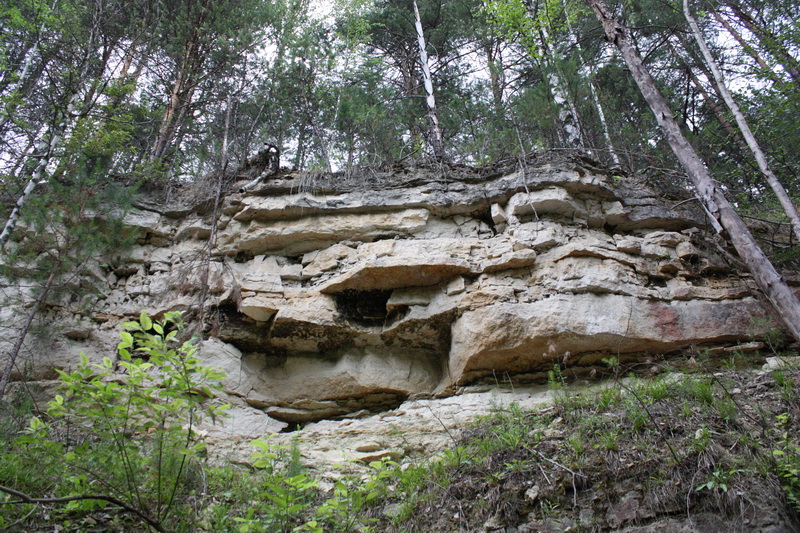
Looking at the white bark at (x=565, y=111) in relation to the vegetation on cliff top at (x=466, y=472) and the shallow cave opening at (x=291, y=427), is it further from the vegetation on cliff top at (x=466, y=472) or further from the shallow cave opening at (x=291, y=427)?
the shallow cave opening at (x=291, y=427)

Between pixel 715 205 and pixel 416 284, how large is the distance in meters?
4.15

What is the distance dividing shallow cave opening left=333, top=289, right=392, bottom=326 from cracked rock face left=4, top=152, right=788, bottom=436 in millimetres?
22

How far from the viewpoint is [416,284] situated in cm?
729

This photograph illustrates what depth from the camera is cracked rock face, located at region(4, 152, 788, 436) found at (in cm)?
646

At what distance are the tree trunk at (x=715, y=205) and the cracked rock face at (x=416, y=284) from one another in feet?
2.42

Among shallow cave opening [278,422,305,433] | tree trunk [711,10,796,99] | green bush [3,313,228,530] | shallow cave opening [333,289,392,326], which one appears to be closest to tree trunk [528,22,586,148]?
tree trunk [711,10,796,99]

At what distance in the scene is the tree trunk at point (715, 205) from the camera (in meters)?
5.58

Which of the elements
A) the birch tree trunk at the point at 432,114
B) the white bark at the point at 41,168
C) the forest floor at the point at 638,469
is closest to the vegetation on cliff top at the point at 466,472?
the forest floor at the point at 638,469

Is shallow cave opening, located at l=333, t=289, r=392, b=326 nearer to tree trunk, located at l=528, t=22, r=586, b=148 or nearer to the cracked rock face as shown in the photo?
the cracked rock face

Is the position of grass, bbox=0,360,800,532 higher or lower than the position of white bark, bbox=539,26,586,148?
lower

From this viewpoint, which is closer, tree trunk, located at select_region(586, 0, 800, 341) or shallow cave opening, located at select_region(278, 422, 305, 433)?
tree trunk, located at select_region(586, 0, 800, 341)

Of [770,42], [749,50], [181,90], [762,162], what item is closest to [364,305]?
[762,162]

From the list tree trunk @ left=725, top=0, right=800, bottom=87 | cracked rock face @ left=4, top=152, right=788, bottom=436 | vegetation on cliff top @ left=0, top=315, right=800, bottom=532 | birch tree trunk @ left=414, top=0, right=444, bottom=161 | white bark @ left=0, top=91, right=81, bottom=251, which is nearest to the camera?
vegetation on cliff top @ left=0, top=315, right=800, bottom=532

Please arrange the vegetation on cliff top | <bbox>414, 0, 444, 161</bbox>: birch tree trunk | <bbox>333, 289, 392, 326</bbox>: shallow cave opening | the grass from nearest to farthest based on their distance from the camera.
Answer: the vegetation on cliff top, the grass, <bbox>333, 289, 392, 326</bbox>: shallow cave opening, <bbox>414, 0, 444, 161</bbox>: birch tree trunk
